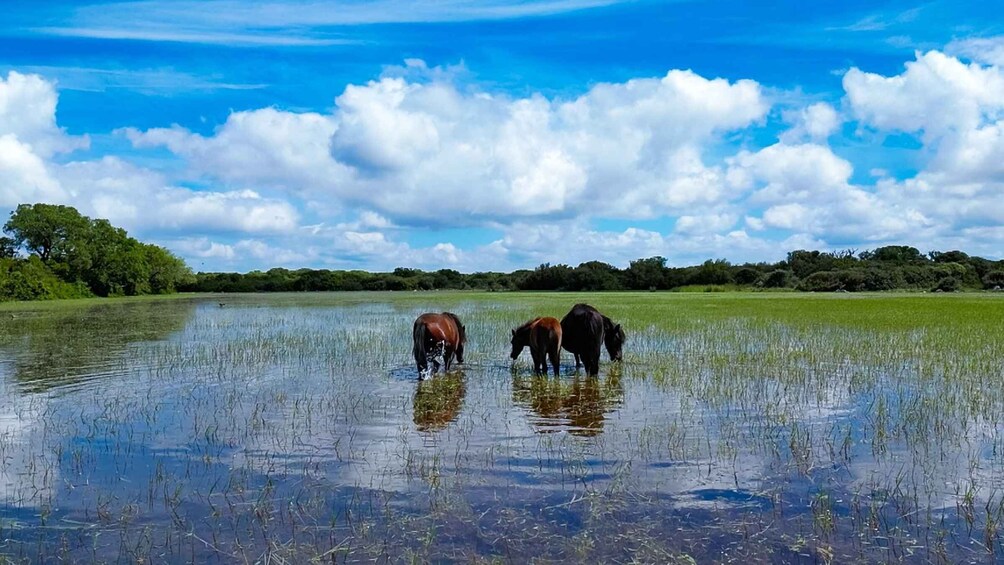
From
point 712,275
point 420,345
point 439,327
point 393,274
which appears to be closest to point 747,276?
point 712,275

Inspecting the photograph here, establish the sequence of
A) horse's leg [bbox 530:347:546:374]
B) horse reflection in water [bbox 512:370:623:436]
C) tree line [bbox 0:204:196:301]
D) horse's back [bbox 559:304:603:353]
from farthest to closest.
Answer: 1. tree line [bbox 0:204:196:301]
2. horse's leg [bbox 530:347:546:374]
3. horse's back [bbox 559:304:603:353]
4. horse reflection in water [bbox 512:370:623:436]

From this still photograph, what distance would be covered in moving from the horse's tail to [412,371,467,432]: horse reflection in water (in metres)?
0.32

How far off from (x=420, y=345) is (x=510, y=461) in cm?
559

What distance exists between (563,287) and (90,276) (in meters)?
54.1

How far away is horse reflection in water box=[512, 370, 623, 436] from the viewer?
8656 millimetres

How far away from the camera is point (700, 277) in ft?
Result: 290

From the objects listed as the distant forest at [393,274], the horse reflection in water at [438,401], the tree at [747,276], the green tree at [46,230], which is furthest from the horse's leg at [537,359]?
the tree at [747,276]

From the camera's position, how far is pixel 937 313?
88.6 ft

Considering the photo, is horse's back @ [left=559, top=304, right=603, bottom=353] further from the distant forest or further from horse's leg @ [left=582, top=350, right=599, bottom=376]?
the distant forest

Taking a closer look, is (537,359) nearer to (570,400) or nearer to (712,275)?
(570,400)

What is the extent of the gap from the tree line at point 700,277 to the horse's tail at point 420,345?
67112 mm

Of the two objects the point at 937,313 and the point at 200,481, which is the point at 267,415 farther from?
the point at 937,313

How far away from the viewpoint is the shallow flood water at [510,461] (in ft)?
16.1

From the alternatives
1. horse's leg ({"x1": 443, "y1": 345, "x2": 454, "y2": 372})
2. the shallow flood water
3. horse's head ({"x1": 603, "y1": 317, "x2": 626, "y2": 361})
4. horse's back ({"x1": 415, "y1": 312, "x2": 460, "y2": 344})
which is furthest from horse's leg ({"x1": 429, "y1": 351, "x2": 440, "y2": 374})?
horse's head ({"x1": 603, "y1": 317, "x2": 626, "y2": 361})
